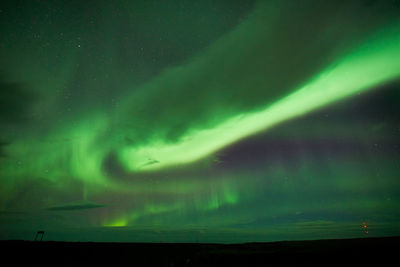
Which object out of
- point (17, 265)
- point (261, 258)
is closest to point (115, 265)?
point (17, 265)

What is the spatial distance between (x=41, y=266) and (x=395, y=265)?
223ft

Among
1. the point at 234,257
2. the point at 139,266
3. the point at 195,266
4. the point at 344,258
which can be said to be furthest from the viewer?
the point at 139,266

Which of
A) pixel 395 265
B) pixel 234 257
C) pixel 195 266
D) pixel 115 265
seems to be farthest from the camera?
pixel 115 265

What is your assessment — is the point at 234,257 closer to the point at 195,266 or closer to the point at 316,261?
the point at 195,266

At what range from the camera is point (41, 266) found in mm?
55625

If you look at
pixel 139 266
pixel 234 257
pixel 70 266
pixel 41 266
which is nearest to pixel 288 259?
pixel 234 257

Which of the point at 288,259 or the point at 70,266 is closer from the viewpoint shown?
the point at 288,259

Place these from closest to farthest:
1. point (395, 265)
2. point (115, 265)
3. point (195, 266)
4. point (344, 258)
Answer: point (395, 265)
point (195, 266)
point (344, 258)
point (115, 265)

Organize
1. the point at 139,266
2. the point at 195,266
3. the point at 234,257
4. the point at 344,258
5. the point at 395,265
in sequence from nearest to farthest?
the point at 395,265 < the point at 195,266 < the point at 344,258 < the point at 234,257 < the point at 139,266

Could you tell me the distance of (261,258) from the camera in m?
41.1

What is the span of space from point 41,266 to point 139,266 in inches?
905

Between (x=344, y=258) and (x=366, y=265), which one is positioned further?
(x=344, y=258)

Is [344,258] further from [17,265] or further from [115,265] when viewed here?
[17,265]

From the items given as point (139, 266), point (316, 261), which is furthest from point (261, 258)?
point (139, 266)
